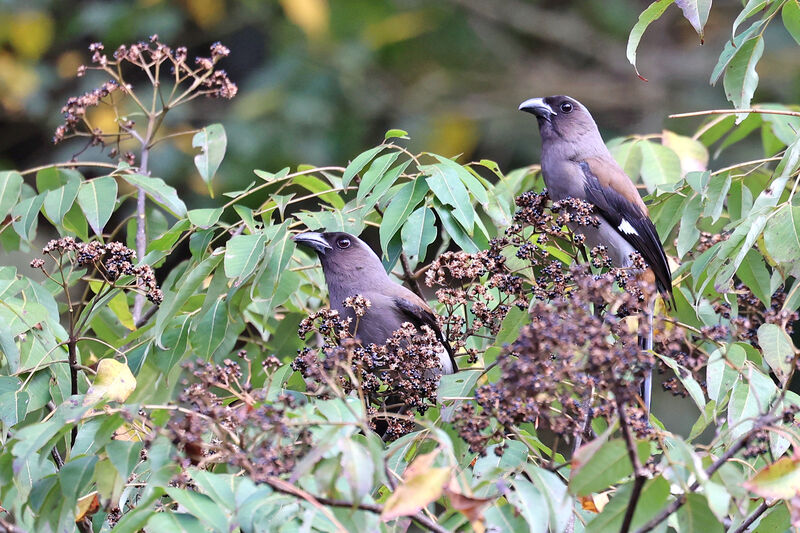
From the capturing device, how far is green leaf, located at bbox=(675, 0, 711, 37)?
318cm

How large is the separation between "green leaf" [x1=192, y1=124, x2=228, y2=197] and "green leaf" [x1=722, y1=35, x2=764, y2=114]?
1.85 meters

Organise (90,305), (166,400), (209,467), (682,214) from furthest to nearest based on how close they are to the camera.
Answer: (682,214) < (90,305) < (209,467) < (166,400)

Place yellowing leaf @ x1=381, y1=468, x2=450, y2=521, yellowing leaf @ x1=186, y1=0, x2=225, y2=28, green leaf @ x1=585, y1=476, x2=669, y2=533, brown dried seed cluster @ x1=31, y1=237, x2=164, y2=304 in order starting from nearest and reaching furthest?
yellowing leaf @ x1=381, y1=468, x2=450, y2=521 → green leaf @ x1=585, y1=476, x2=669, y2=533 → brown dried seed cluster @ x1=31, y1=237, x2=164, y2=304 → yellowing leaf @ x1=186, y1=0, x2=225, y2=28

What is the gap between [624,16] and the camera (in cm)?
1248

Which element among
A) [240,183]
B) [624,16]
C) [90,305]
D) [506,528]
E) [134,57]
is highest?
[134,57]

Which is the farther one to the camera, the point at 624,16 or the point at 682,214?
the point at 624,16

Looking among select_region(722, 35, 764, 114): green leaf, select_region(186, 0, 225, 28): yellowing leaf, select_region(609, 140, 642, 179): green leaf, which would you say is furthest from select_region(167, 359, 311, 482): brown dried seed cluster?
select_region(186, 0, 225, 28): yellowing leaf

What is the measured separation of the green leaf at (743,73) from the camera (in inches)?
137

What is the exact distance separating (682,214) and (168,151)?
24.9 feet

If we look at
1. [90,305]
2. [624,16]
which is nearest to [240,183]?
[624,16]

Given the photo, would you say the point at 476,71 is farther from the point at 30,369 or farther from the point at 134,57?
the point at 30,369

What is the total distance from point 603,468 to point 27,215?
2.41 meters

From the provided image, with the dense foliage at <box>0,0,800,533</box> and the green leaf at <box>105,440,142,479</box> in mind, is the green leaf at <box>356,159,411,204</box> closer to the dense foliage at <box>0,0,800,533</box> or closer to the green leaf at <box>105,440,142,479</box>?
the dense foliage at <box>0,0,800,533</box>

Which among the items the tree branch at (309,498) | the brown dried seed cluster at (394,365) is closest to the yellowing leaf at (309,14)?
the brown dried seed cluster at (394,365)
